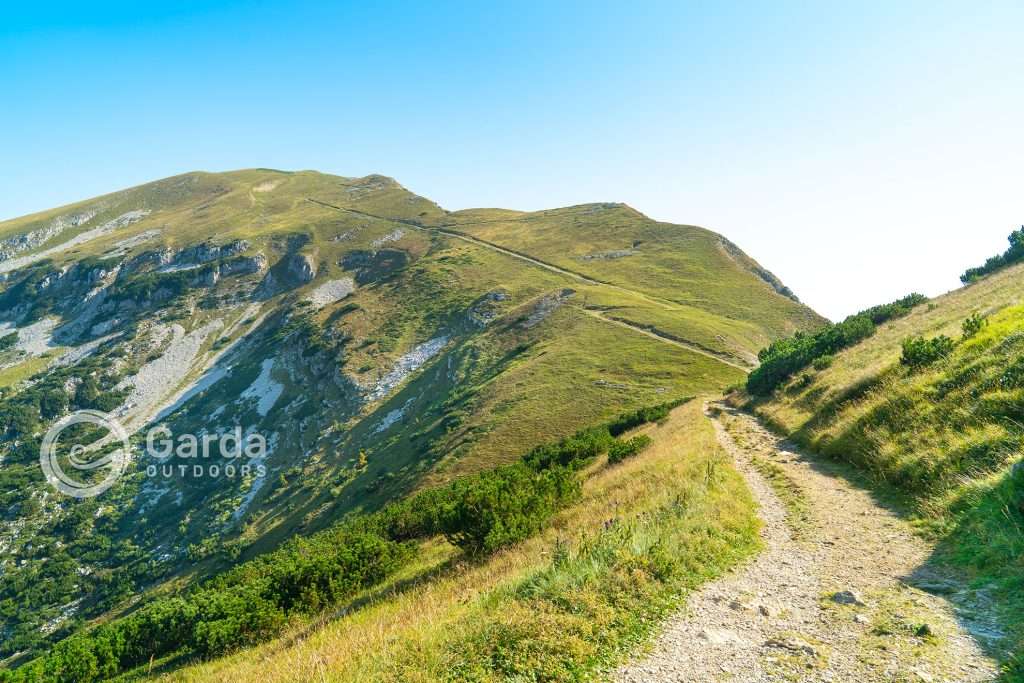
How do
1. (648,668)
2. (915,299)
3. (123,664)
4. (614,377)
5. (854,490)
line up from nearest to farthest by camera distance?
(648,668) → (854,490) → (123,664) → (915,299) → (614,377)

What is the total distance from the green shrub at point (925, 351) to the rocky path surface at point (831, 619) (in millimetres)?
10761

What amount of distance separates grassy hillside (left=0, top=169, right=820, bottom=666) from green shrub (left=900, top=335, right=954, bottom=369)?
2777 cm

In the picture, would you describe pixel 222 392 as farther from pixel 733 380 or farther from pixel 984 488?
pixel 984 488

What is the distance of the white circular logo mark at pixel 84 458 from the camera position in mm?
82688

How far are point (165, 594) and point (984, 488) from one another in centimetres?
6796

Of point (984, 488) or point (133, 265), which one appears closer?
point (984, 488)

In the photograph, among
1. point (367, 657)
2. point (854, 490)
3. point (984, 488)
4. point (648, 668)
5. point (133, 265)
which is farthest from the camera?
point (133, 265)

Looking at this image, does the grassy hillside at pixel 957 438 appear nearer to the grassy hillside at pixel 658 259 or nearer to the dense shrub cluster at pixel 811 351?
the dense shrub cluster at pixel 811 351

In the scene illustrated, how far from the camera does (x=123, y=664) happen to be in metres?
17.4

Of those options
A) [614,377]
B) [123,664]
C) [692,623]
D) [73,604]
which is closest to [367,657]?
[692,623]

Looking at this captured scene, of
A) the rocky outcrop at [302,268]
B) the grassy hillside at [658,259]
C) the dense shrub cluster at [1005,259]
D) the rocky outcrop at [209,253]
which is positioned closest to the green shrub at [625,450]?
the dense shrub cluster at [1005,259]

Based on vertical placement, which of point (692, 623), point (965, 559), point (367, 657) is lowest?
point (367, 657)

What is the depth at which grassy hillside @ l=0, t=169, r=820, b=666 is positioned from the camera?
54.2m

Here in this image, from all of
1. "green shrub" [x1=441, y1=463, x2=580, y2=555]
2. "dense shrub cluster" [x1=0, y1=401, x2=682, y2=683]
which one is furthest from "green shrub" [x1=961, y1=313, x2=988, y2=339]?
"green shrub" [x1=441, y1=463, x2=580, y2=555]
